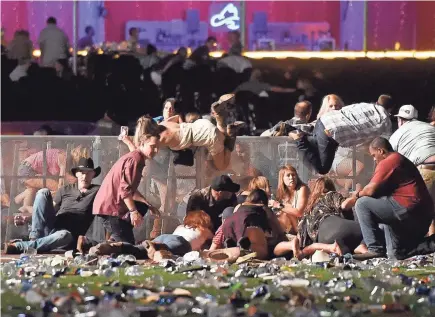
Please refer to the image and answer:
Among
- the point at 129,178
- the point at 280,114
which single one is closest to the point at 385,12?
the point at 280,114

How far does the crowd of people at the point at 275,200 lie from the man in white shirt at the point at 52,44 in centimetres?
344

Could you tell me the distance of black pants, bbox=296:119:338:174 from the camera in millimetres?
15789

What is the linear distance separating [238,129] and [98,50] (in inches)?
165

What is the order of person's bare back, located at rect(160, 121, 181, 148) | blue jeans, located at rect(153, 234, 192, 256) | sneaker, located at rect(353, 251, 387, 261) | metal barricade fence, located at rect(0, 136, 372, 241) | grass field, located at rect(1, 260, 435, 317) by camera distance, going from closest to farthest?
grass field, located at rect(1, 260, 435, 317) → sneaker, located at rect(353, 251, 387, 261) → blue jeans, located at rect(153, 234, 192, 256) → person's bare back, located at rect(160, 121, 181, 148) → metal barricade fence, located at rect(0, 136, 372, 241)

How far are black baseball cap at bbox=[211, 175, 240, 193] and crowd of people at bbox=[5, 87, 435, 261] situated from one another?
0.01 m

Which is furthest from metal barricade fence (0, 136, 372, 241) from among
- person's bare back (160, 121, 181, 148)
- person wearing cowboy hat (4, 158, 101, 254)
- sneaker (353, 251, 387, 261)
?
sneaker (353, 251, 387, 261)

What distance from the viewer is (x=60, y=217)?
1563 cm

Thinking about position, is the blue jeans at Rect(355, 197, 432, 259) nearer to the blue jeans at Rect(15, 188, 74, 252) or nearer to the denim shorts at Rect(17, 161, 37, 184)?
the blue jeans at Rect(15, 188, 74, 252)

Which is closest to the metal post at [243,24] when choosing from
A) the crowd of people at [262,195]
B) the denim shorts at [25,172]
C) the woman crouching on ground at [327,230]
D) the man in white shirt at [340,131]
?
the crowd of people at [262,195]

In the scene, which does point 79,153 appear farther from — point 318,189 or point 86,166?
point 318,189

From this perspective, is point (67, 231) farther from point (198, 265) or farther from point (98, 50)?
point (98, 50)

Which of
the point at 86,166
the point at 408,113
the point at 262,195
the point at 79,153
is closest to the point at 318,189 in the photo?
the point at 262,195

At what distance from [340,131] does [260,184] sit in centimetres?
107

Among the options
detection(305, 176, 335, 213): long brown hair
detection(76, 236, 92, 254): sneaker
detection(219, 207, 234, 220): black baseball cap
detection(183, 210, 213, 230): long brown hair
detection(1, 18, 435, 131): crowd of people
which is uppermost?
detection(1, 18, 435, 131): crowd of people
